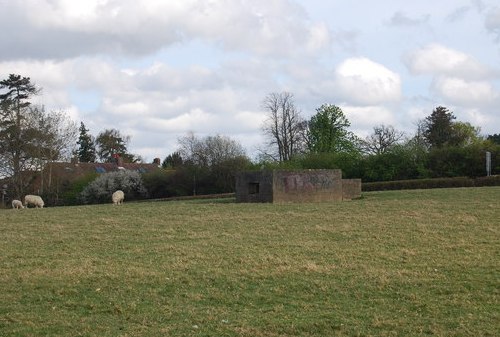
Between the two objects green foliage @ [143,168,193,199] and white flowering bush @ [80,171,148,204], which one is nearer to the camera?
white flowering bush @ [80,171,148,204]

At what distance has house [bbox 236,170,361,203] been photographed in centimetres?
3703

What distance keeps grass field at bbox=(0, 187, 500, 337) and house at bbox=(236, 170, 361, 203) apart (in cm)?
1318

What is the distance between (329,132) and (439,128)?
44.6ft

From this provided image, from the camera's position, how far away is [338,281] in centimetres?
1319

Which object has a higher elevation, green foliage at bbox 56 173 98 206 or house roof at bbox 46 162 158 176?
house roof at bbox 46 162 158 176

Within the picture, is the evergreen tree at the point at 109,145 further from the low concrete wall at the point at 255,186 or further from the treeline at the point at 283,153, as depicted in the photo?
the low concrete wall at the point at 255,186

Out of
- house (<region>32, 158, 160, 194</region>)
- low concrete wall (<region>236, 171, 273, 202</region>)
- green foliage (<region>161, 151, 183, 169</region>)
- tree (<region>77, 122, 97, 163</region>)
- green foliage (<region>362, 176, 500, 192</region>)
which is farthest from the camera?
tree (<region>77, 122, 97, 163</region>)

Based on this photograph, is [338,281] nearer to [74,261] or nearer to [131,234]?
[74,261]

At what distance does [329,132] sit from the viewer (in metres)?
82.0

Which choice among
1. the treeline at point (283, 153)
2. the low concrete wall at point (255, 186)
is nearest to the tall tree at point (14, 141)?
the treeline at point (283, 153)

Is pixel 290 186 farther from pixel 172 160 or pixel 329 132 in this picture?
pixel 172 160

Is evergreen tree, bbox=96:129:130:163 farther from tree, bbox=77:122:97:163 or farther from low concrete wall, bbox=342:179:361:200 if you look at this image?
low concrete wall, bbox=342:179:361:200

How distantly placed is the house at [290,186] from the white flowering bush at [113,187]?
3407 cm

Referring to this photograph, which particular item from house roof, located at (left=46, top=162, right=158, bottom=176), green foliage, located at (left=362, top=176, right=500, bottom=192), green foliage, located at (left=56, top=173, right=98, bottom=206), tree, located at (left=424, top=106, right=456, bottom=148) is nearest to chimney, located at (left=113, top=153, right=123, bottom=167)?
house roof, located at (left=46, top=162, right=158, bottom=176)
